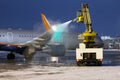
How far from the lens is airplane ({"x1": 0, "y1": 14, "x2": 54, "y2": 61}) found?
52081 millimetres

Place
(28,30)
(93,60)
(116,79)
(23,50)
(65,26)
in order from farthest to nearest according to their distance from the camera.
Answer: (28,30)
(23,50)
(65,26)
(93,60)
(116,79)

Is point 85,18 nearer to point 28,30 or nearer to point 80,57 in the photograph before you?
point 80,57

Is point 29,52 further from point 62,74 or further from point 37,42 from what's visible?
point 62,74

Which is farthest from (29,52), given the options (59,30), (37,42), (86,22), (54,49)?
(86,22)

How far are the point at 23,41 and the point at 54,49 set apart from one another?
7.54m

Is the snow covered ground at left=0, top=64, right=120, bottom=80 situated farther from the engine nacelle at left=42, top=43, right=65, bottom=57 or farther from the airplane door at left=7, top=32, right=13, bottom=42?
the airplane door at left=7, top=32, right=13, bottom=42

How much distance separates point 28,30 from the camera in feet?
198

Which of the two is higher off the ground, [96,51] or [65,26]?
[65,26]

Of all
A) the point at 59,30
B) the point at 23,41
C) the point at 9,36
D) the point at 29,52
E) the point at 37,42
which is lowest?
the point at 29,52

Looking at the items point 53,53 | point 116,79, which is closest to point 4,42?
point 53,53

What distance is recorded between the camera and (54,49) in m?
52.5

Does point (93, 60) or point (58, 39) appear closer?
point (93, 60)

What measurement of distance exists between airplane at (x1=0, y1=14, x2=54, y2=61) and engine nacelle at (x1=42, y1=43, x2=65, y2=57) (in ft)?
3.24

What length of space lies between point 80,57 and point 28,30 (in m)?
19.9
